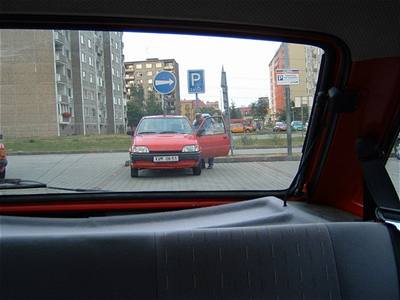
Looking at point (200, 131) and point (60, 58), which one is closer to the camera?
point (60, 58)

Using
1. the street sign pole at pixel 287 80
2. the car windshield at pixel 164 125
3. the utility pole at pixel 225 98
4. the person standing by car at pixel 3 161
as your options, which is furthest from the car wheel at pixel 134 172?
the street sign pole at pixel 287 80

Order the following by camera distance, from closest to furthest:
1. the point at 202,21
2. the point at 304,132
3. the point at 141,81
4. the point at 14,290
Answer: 1. the point at 14,290
2. the point at 202,21
3. the point at 141,81
4. the point at 304,132

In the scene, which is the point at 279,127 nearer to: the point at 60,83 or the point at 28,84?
the point at 60,83

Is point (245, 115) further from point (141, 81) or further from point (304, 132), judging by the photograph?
point (141, 81)

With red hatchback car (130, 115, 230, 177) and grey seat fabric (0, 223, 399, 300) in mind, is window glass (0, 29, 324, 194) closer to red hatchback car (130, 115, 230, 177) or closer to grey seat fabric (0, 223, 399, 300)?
red hatchback car (130, 115, 230, 177)

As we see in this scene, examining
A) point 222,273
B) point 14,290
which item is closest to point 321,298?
point 222,273

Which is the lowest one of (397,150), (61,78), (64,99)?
(397,150)

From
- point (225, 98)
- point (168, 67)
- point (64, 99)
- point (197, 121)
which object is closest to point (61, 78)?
point (64, 99)

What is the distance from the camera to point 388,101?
Answer: 2.57 m

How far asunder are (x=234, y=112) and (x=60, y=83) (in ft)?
3.50

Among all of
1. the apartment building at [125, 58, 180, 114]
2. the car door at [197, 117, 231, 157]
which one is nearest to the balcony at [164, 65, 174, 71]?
the apartment building at [125, 58, 180, 114]

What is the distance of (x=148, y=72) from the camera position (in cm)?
274

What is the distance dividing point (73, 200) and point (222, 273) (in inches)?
52.7

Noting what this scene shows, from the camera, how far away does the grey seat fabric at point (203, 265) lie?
183 centimetres
